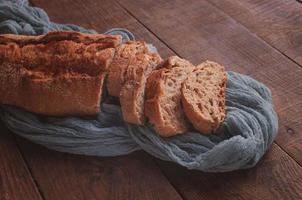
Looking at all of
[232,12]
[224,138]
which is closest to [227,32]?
[232,12]

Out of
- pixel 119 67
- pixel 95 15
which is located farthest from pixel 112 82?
pixel 95 15

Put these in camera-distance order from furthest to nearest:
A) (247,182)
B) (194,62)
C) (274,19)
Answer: (274,19) < (194,62) < (247,182)

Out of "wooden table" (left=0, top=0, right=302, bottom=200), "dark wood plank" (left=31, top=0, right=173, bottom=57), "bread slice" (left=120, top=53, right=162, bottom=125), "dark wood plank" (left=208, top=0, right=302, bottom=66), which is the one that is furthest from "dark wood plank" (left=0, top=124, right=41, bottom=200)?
"dark wood plank" (left=208, top=0, right=302, bottom=66)

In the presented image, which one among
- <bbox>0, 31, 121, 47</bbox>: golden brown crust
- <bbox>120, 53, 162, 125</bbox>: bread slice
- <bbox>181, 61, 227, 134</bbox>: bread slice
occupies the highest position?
<bbox>0, 31, 121, 47</bbox>: golden brown crust

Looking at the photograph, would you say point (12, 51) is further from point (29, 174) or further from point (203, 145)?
point (203, 145)

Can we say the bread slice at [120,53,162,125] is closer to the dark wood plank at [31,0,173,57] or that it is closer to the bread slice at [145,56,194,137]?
the bread slice at [145,56,194,137]

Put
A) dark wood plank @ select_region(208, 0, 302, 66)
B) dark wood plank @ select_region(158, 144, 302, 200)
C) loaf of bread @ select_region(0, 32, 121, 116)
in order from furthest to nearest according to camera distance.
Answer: dark wood plank @ select_region(208, 0, 302, 66)
loaf of bread @ select_region(0, 32, 121, 116)
dark wood plank @ select_region(158, 144, 302, 200)

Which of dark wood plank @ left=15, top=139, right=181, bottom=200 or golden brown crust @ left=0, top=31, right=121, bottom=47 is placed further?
golden brown crust @ left=0, top=31, right=121, bottom=47

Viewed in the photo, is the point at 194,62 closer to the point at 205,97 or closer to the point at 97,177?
the point at 205,97
